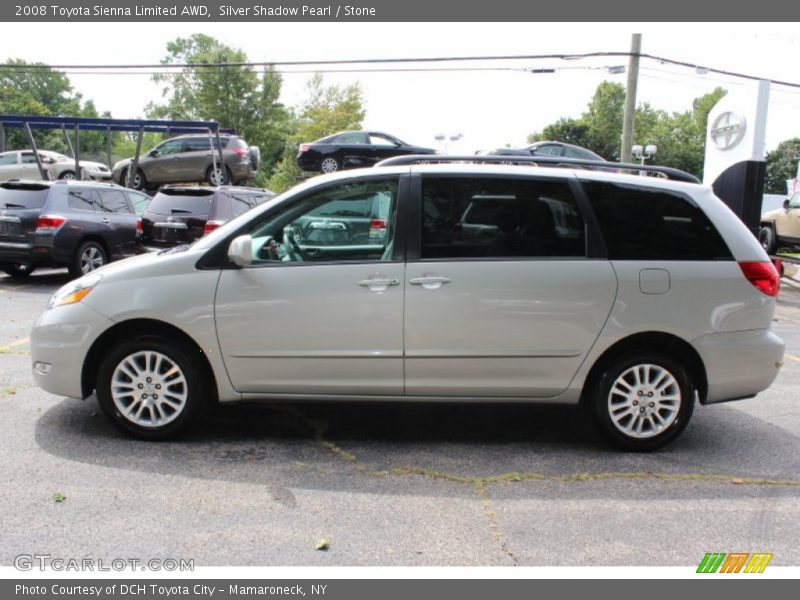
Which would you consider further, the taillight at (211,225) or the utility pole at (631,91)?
the utility pole at (631,91)

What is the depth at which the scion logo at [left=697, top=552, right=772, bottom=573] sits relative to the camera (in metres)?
2.90

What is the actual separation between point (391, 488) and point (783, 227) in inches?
702

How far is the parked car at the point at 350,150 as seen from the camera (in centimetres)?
1794

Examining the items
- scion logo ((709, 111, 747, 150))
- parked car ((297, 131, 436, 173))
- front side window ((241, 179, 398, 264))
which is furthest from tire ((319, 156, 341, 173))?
front side window ((241, 179, 398, 264))

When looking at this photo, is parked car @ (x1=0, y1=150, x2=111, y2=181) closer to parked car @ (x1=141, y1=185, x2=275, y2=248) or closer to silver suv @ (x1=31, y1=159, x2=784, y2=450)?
parked car @ (x1=141, y1=185, x2=275, y2=248)

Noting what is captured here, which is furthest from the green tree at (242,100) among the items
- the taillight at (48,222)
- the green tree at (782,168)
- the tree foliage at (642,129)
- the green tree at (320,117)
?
the green tree at (782,168)

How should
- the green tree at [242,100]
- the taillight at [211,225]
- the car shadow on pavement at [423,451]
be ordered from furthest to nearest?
the green tree at [242,100] < the taillight at [211,225] < the car shadow on pavement at [423,451]

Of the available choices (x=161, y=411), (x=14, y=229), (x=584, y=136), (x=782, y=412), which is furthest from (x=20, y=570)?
(x=584, y=136)

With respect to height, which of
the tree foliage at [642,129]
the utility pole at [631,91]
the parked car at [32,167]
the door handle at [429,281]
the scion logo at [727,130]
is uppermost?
the tree foliage at [642,129]

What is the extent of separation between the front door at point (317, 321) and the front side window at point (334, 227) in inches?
→ 0.6

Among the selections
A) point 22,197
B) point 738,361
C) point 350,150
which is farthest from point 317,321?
point 350,150

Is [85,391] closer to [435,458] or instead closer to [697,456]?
[435,458]

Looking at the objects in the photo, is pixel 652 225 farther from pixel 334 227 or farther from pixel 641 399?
pixel 334 227

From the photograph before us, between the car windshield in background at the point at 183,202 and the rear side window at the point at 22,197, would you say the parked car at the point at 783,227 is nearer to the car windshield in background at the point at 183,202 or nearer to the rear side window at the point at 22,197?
the car windshield in background at the point at 183,202
